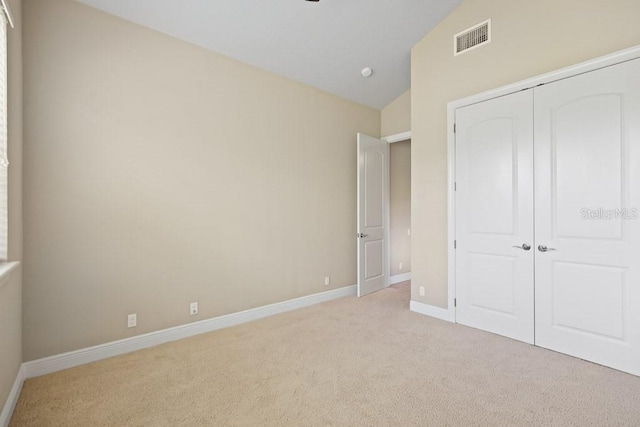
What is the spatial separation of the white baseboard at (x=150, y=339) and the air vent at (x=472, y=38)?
3461 mm

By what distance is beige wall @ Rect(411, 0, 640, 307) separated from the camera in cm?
263

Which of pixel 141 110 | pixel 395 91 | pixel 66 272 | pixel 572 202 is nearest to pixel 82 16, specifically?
pixel 141 110

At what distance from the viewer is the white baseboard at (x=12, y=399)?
1826mm

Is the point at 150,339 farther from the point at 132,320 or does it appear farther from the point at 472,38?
the point at 472,38

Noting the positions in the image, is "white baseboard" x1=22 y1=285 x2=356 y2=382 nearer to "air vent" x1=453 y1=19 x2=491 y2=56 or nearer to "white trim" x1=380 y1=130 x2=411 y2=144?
"white trim" x1=380 y1=130 x2=411 y2=144

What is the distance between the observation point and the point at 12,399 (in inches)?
79.2

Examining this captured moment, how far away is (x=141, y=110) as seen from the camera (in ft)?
9.56

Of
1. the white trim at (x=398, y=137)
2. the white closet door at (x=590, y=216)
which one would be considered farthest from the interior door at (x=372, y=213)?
the white closet door at (x=590, y=216)

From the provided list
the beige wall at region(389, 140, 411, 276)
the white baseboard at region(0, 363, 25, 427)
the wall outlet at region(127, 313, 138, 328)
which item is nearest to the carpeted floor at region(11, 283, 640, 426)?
the white baseboard at region(0, 363, 25, 427)

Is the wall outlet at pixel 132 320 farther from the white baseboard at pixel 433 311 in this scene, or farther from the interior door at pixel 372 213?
the white baseboard at pixel 433 311

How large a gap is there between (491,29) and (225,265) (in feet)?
12.2

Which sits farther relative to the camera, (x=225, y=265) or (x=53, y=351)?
(x=225, y=265)

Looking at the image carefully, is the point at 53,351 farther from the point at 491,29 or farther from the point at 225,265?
the point at 491,29

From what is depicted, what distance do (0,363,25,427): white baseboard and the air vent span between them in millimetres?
4760
